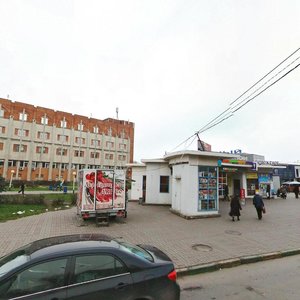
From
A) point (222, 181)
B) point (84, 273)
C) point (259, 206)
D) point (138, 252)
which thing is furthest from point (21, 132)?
point (84, 273)

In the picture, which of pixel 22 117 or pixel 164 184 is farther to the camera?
pixel 22 117

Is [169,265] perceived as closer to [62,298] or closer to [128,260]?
[128,260]

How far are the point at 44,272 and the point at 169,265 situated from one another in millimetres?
1965

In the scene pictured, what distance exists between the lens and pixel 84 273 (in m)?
3.29

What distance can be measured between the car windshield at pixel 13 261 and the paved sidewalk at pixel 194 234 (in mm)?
4070

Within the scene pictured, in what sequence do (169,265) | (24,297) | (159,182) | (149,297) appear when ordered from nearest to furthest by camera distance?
(24,297), (149,297), (169,265), (159,182)

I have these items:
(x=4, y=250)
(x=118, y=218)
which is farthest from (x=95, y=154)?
(x=4, y=250)

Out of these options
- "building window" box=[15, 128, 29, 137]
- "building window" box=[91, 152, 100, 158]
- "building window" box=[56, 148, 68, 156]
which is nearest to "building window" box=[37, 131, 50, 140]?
"building window" box=[15, 128, 29, 137]

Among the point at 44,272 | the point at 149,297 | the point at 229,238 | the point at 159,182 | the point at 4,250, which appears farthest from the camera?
the point at 159,182

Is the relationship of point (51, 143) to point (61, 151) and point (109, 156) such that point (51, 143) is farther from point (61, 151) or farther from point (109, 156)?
point (109, 156)

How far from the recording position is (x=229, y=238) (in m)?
9.12

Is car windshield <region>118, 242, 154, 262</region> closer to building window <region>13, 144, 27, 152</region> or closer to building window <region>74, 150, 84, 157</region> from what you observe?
building window <region>13, 144, 27, 152</region>

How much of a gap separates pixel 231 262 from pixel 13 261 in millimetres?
5749

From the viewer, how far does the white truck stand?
11844 millimetres
